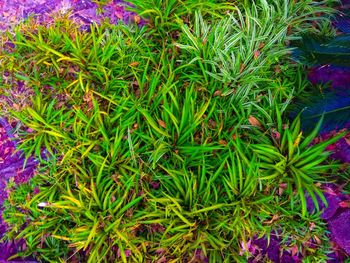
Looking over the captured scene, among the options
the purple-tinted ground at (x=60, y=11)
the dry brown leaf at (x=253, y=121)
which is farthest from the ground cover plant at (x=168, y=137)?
the purple-tinted ground at (x=60, y=11)

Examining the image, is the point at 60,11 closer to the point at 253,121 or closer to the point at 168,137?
the point at 168,137

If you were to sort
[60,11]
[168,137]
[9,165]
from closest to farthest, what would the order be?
[168,137]
[9,165]
[60,11]

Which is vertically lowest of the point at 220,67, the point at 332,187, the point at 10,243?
the point at 10,243

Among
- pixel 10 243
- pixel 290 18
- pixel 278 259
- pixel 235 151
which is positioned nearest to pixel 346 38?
pixel 290 18

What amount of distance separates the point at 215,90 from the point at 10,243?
191 centimetres

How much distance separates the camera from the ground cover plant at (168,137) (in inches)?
84.0

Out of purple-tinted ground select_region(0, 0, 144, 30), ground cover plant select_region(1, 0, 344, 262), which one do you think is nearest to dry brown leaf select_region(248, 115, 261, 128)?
ground cover plant select_region(1, 0, 344, 262)

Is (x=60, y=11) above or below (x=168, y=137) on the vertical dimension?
above

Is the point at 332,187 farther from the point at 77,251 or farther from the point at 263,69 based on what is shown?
the point at 77,251

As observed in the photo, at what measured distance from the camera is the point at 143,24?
272cm

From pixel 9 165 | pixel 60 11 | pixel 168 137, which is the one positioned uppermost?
pixel 60 11

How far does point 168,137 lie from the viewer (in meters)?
2.25

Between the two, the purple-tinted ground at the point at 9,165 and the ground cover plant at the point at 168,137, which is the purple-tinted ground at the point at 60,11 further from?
the purple-tinted ground at the point at 9,165

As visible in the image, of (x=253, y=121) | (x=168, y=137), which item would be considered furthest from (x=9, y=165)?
(x=253, y=121)
